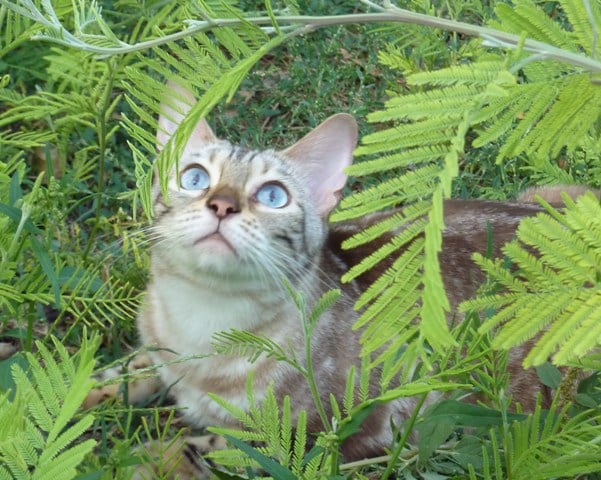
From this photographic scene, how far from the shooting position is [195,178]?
3.17m

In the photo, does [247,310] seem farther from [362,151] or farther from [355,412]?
[362,151]

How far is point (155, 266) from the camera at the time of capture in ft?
10.6

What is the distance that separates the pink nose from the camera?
116 inches

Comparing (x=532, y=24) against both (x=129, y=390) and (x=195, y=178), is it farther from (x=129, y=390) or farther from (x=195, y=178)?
(x=129, y=390)

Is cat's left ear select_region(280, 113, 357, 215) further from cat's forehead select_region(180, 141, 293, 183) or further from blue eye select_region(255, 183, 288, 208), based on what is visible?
blue eye select_region(255, 183, 288, 208)

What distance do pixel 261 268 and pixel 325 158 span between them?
2.16ft

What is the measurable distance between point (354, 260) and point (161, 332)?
770 millimetres

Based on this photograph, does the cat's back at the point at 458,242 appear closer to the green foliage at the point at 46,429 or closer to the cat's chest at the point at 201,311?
the cat's chest at the point at 201,311

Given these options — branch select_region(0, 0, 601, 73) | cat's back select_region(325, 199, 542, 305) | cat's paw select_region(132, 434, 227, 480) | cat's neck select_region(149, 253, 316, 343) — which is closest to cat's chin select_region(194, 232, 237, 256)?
cat's neck select_region(149, 253, 316, 343)

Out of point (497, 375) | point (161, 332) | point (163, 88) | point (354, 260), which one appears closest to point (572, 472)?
point (497, 375)

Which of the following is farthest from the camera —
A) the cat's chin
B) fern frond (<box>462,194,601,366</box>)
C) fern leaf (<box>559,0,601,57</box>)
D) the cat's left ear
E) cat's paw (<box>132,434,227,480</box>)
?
the cat's left ear

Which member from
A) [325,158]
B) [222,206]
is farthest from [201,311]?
[325,158]

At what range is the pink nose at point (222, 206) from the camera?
2938mm

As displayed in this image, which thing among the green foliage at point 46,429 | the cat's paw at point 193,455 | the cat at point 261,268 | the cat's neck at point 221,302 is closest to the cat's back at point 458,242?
the cat at point 261,268
